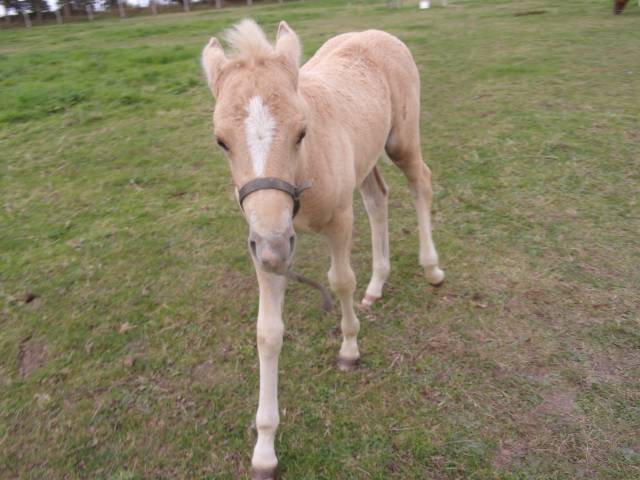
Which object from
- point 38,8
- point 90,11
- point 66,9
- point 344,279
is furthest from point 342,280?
point 38,8

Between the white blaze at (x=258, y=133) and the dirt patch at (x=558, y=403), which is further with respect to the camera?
the dirt patch at (x=558, y=403)

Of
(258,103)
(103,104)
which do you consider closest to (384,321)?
(258,103)

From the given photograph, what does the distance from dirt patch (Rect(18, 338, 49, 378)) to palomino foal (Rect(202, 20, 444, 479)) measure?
1483 millimetres

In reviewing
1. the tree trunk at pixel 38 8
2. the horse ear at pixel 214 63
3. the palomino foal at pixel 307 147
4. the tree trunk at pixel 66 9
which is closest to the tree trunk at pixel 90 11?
the tree trunk at pixel 66 9

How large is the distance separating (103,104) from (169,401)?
244 inches

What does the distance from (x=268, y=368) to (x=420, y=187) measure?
1736 millimetres

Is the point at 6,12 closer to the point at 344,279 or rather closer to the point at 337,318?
the point at 337,318

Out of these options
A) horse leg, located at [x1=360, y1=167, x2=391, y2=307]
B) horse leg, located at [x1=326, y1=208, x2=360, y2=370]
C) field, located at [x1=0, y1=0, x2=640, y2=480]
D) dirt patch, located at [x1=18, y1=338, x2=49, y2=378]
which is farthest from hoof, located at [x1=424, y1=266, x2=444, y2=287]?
dirt patch, located at [x1=18, y1=338, x2=49, y2=378]

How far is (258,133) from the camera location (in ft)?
5.32

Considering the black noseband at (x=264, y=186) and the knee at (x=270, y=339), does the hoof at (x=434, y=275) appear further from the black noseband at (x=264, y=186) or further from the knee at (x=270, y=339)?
the black noseband at (x=264, y=186)

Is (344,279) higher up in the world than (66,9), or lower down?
lower down

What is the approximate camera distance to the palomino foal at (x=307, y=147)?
163 cm

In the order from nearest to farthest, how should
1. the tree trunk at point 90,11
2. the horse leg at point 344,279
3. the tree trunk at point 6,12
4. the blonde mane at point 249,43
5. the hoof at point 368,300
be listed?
the blonde mane at point 249,43 → the horse leg at point 344,279 → the hoof at point 368,300 → the tree trunk at point 6,12 → the tree trunk at point 90,11

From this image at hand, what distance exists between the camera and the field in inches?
88.4
